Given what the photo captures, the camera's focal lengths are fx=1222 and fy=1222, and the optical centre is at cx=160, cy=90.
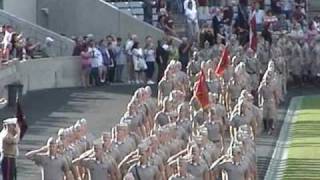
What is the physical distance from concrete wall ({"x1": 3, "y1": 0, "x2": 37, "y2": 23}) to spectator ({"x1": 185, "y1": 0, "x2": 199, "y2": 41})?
17.7ft

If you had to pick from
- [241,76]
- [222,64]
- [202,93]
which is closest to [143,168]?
[202,93]

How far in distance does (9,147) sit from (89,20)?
2101 centimetres

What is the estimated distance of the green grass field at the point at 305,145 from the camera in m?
23.3

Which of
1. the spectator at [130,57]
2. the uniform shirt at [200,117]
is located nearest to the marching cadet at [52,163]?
the uniform shirt at [200,117]

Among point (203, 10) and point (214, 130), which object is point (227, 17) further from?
point (214, 130)

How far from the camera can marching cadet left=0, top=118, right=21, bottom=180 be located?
66.0ft

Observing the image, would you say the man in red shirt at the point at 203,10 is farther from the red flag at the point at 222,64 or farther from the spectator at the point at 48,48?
the red flag at the point at 222,64

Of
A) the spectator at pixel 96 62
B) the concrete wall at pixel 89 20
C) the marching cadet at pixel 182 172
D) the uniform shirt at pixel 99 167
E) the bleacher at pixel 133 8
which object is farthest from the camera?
the bleacher at pixel 133 8

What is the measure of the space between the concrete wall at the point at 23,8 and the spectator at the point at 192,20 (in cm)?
539

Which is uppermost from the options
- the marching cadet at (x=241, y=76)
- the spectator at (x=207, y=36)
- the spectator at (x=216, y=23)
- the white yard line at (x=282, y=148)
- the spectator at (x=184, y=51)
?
the spectator at (x=216, y=23)

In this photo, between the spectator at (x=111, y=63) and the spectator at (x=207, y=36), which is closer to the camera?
the spectator at (x=111, y=63)

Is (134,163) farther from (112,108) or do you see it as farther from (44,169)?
(112,108)

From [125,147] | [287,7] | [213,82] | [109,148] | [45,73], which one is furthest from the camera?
[287,7]

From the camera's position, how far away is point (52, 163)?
63.4ft
